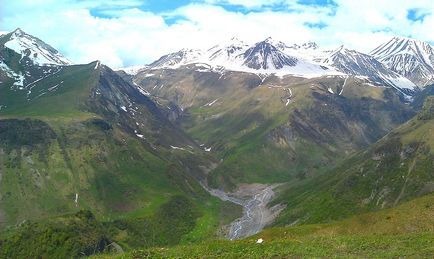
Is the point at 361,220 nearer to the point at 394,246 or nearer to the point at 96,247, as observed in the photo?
the point at 394,246

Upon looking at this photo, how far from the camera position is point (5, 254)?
595ft

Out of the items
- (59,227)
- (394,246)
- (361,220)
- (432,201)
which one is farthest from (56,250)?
(394,246)

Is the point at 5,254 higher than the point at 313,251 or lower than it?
lower

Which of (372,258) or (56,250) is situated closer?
(372,258)

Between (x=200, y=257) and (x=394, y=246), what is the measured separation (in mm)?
24544

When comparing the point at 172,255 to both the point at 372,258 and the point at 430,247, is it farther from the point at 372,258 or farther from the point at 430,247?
the point at 430,247

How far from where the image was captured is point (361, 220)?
97312 millimetres

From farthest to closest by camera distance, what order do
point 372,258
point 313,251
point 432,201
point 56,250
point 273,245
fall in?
point 56,250
point 432,201
point 273,245
point 313,251
point 372,258

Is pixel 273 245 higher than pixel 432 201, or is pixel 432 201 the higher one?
pixel 273 245

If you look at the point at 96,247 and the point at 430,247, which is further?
the point at 96,247

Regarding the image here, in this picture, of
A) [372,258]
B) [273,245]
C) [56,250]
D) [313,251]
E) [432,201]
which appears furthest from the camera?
[56,250]

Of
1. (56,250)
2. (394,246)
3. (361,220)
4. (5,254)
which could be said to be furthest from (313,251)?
(5,254)

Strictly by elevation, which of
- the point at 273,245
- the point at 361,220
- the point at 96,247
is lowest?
the point at 96,247

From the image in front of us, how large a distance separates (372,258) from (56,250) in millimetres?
140880
